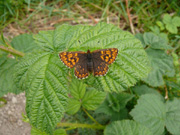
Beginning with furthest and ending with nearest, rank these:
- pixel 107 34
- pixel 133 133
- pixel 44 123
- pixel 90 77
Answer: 1. pixel 133 133
2. pixel 107 34
3. pixel 90 77
4. pixel 44 123

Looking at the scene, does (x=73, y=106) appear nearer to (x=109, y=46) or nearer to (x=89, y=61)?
(x=89, y=61)

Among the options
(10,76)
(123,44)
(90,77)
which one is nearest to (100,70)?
(90,77)

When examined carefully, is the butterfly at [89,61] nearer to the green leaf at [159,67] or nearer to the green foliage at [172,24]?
the green leaf at [159,67]

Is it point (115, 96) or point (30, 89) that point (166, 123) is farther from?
point (30, 89)

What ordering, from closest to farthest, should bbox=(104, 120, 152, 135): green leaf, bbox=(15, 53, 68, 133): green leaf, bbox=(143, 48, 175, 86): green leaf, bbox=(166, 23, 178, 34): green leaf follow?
1. bbox=(15, 53, 68, 133): green leaf
2. bbox=(104, 120, 152, 135): green leaf
3. bbox=(143, 48, 175, 86): green leaf
4. bbox=(166, 23, 178, 34): green leaf

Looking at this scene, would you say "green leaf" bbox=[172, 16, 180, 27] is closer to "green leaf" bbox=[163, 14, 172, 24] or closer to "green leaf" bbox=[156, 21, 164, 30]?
"green leaf" bbox=[163, 14, 172, 24]

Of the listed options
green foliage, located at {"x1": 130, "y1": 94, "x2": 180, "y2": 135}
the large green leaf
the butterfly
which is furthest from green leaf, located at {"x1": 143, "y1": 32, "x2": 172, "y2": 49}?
the butterfly

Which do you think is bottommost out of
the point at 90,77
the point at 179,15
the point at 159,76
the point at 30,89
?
the point at 159,76

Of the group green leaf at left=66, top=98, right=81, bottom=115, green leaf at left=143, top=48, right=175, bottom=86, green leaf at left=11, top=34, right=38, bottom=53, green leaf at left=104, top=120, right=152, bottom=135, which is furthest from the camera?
green leaf at left=143, top=48, right=175, bottom=86
